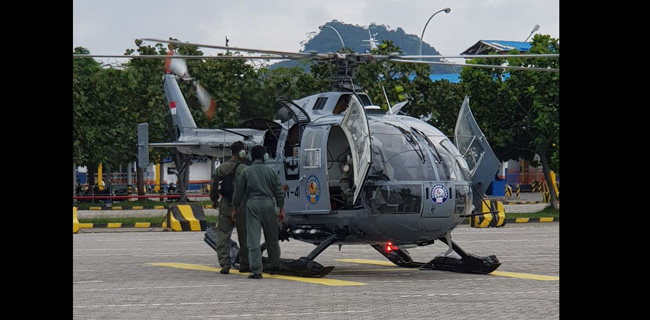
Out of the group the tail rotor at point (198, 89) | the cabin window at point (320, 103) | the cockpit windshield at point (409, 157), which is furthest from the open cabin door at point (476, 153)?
the tail rotor at point (198, 89)

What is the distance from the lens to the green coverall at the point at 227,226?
14.8 metres

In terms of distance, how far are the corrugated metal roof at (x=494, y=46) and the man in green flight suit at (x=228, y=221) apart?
5590cm

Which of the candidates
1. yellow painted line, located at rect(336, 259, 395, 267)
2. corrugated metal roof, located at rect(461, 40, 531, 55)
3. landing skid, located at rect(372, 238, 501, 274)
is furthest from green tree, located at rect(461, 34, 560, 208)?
corrugated metal roof, located at rect(461, 40, 531, 55)

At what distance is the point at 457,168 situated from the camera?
13711 millimetres

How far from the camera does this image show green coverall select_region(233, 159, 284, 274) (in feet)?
46.1

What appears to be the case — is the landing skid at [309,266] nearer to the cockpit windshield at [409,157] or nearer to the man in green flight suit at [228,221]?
the man in green flight suit at [228,221]

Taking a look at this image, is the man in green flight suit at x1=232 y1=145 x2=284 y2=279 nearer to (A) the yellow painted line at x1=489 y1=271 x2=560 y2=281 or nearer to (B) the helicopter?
(B) the helicopter

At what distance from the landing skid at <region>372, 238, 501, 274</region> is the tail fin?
498 cm

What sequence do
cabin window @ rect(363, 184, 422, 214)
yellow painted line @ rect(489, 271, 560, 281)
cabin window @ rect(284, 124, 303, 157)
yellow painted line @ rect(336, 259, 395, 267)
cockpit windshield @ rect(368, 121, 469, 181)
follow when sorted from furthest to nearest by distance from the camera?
yellow painted line @ rect(336, 259, 395, 267)
cabin window @ rect(284, 124, 303, 157)
yellow painted line @ rect(489, 271, 560, 281)
cockpit windshield @ rect(368, 121, 469, 181)
cabin window @ rect(363, 184, 422, 214)
